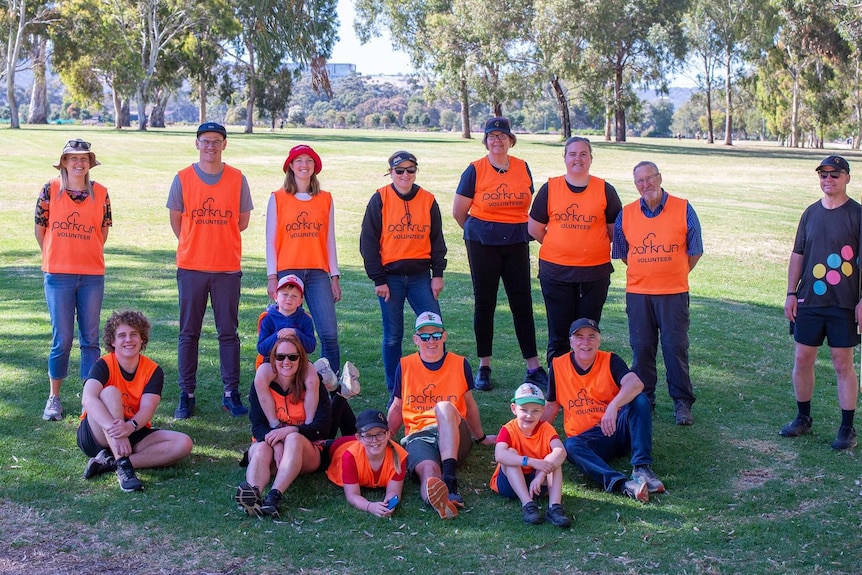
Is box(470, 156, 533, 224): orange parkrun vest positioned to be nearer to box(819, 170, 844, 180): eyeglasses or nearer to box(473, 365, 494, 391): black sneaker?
box(473, 365, 494, 391): black sneaker

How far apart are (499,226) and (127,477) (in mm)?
3251

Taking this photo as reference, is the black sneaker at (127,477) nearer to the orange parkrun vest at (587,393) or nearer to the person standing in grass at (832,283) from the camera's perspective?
the orange parkrun vest at (587,393)

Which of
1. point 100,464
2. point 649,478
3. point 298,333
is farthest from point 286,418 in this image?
point 649,478

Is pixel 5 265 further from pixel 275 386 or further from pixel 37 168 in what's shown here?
pixel 37 168

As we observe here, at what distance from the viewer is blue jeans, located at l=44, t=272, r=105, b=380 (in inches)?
252

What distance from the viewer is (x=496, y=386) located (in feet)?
24.8

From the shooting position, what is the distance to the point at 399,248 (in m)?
6.75

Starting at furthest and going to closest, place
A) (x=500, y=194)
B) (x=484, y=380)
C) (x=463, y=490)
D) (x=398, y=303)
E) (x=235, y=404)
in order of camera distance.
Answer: (x=484, y=380) → (x=500, y=194) → (x=398, y=303) → (x=235, y=404) → (x=463, y=490)

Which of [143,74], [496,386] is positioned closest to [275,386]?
[496,386]

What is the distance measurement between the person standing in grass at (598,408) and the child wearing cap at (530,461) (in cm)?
37

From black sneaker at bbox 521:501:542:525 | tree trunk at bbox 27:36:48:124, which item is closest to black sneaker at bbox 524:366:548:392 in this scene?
black sneaker at bbox 521:501:542:525

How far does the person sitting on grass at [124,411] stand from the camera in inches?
215

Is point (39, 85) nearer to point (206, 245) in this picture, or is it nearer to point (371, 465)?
point (206, 245)

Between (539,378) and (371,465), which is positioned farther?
(539,378)
